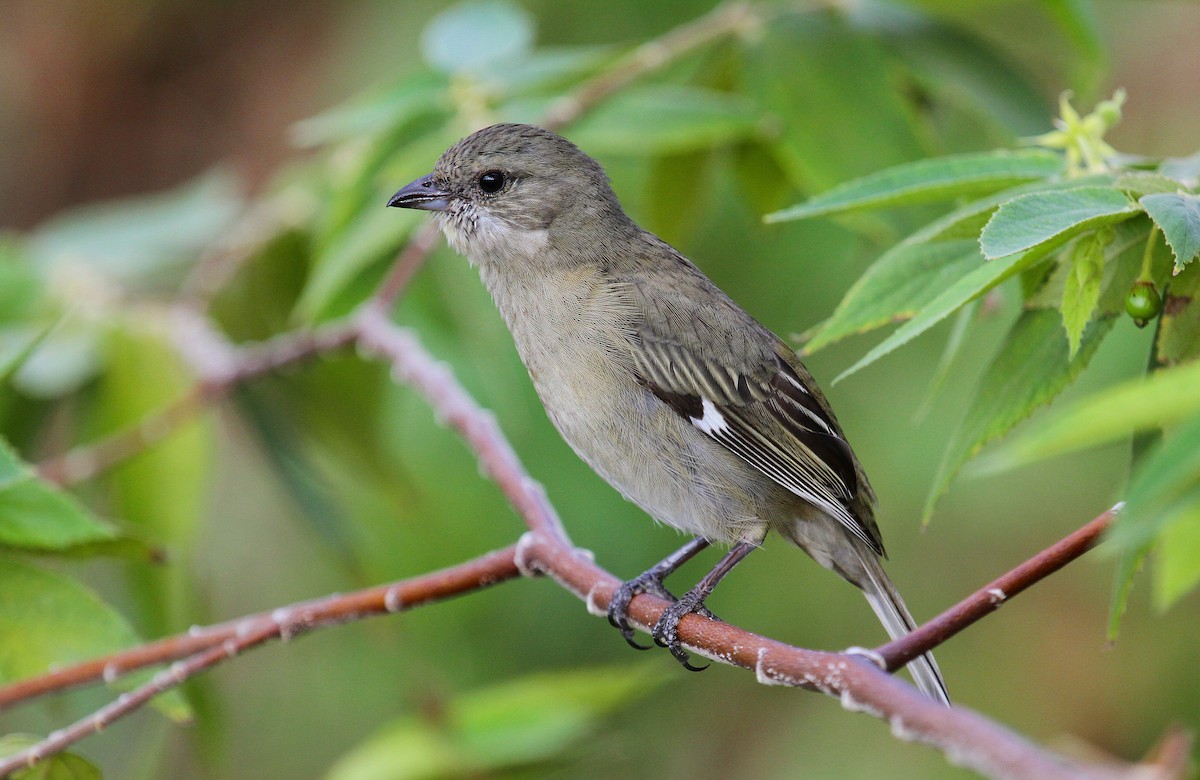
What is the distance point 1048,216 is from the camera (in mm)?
1846

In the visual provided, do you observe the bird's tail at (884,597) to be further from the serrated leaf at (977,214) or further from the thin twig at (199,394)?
the thin twig at (199,394)

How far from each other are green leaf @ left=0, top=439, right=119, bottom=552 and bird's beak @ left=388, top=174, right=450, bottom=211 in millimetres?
1215

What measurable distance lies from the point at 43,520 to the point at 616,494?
2962mm

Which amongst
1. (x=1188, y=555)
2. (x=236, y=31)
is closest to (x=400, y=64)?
(x=236, y=31)

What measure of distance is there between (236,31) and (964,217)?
6.82m

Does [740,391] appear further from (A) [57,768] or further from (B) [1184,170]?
(A) [57,768]

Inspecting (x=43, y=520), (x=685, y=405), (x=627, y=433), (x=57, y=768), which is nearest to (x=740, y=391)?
(x=685, y=405)

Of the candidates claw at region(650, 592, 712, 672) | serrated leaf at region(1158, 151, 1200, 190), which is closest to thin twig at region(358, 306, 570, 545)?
claw at region(650, 592, 712, 672)

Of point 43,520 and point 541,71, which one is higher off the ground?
point 541,71

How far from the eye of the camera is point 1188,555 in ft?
3.86

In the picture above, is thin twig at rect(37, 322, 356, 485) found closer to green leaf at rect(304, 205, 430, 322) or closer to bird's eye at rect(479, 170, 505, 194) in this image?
green leaf at rect(304, 205, 430, 322)

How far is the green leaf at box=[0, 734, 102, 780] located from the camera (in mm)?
2303

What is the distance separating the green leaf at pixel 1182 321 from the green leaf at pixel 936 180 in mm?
374

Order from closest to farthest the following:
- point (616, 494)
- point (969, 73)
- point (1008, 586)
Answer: point (1008, 586), point (969, 73), point (616, 494)
